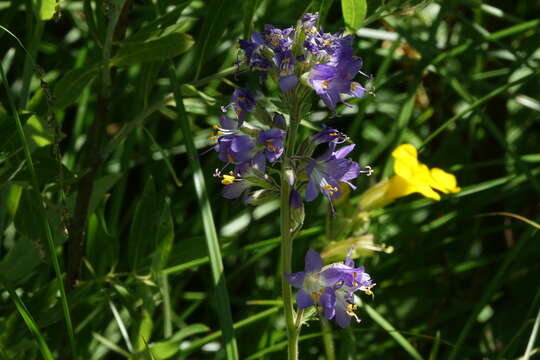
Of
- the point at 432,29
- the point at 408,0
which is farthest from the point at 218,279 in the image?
the point at 432,29

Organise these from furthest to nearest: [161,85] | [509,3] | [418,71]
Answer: [509,3] < [161,85] < [418,71]

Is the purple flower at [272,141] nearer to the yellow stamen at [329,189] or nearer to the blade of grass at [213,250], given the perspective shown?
the yellow stamen at [329,189]

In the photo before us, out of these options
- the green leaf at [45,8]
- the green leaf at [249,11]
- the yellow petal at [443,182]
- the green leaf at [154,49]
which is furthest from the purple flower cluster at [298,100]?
the yellow petal at [443,182]

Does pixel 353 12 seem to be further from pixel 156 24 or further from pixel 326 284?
pixel 326 284

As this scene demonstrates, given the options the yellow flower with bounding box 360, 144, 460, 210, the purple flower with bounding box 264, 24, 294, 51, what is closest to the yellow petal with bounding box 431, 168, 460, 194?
the yellow flower with bounding box 360, 144, 460, 210

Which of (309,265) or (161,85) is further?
(161,85)

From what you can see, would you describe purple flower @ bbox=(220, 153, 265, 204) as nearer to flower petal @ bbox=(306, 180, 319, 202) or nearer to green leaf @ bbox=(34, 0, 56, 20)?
flower petal @ bbox=(306, 180, 319, 202)

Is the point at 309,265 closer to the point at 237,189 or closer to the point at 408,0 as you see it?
the point at 237,189
